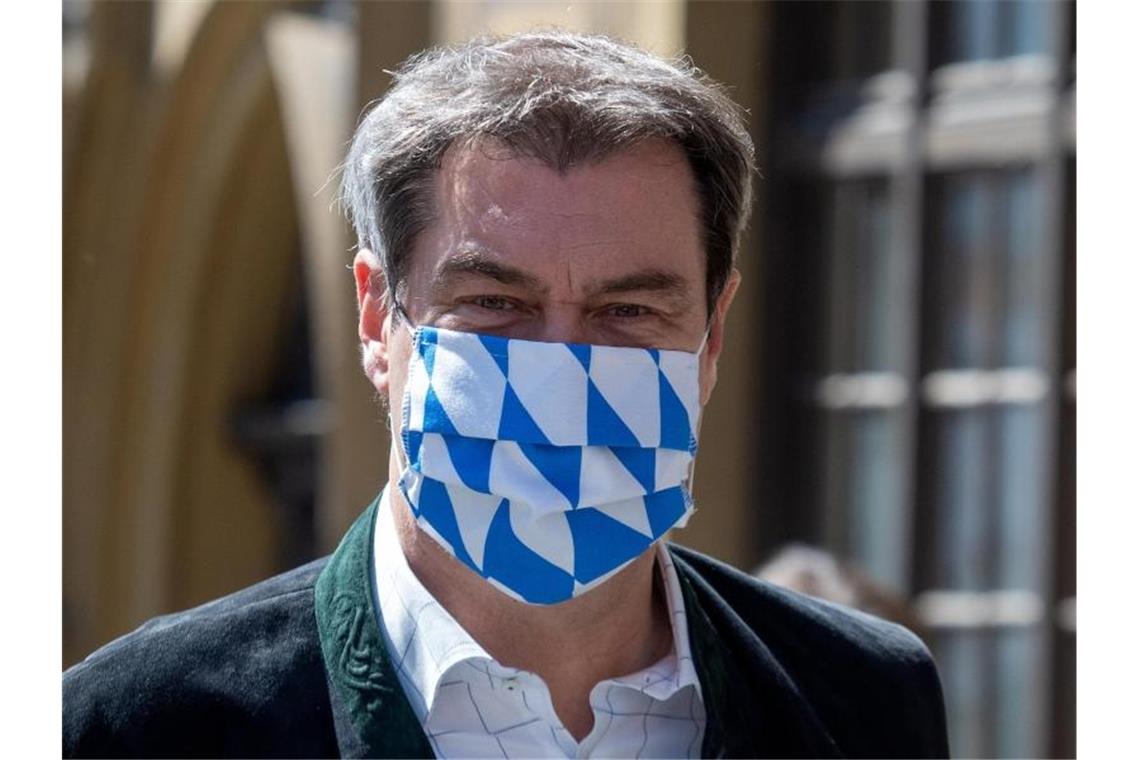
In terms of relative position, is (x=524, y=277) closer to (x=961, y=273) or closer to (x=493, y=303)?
(x=493, y=303)

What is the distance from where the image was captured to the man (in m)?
2.24

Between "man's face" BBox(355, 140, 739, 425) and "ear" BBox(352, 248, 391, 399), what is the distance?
6 centimetres

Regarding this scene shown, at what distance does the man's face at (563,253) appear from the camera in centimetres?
226

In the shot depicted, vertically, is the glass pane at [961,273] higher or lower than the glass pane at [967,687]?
higher

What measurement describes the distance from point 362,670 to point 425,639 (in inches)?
3.7

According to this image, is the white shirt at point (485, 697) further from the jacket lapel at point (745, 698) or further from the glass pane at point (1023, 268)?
the glass pane at point (1023, 268)

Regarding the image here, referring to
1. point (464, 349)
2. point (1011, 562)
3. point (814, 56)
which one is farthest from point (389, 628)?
point (814, 56)

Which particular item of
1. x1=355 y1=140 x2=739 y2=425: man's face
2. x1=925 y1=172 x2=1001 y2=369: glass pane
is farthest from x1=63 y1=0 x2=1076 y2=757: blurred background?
x1=355 y1=140 x2=739 y2=425: man's face

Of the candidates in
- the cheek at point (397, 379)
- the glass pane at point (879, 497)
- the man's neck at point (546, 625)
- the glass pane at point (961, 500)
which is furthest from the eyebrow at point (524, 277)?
the glass pane at point (879, 497)

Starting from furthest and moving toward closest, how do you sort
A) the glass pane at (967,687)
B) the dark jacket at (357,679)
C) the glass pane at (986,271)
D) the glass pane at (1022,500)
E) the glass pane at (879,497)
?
the glass pane at (879,497), the glass pane at (967,687), the glass pane at (986,271), the glass pane at (1022,500), the dark jacket at (357,679)

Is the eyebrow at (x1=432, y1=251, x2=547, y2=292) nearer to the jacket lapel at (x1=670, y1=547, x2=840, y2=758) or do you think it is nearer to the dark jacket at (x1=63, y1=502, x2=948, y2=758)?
the dark jacket at (x1=63, y1=502, x2=948, y2=758)

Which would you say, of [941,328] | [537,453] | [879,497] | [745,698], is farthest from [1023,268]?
[537,453]

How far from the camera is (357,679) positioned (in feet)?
7.34

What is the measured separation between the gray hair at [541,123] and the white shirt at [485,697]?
15.1 inches
